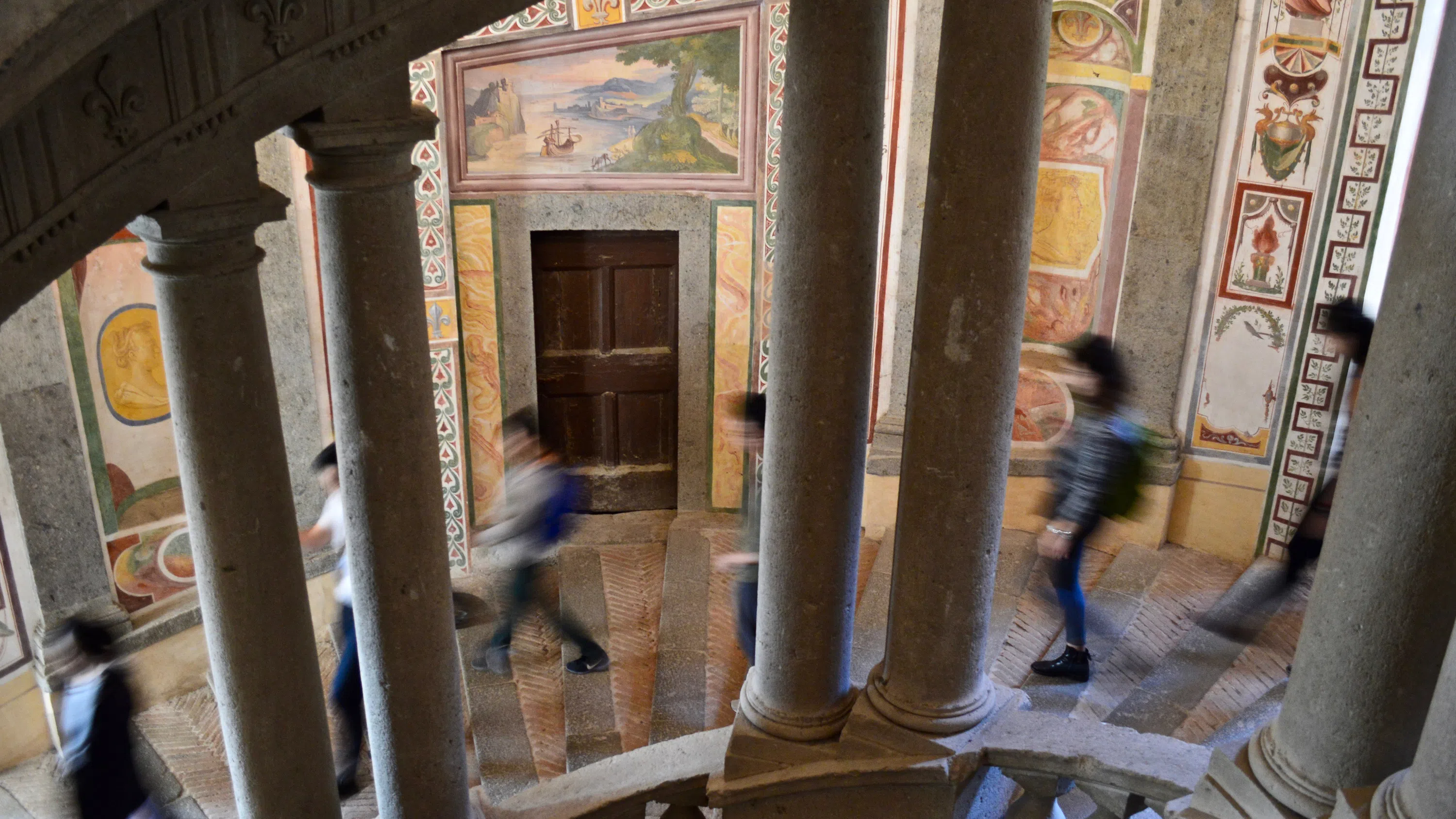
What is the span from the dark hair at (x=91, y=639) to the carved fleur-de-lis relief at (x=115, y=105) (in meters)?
2.94

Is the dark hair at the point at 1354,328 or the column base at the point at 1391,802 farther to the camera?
the dark hair at the point at 1354,328

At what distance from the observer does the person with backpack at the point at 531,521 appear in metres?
5.36

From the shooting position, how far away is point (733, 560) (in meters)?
5.78

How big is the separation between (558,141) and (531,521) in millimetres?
2261

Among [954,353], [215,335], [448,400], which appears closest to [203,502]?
[215,335]

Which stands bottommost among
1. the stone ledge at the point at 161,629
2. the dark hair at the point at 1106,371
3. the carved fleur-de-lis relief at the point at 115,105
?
the stone ledge at the point at 161,629

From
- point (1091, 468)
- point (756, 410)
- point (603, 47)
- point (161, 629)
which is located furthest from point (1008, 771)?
point (603, 47)

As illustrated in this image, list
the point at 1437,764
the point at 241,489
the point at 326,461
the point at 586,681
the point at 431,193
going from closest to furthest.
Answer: the point at 1437,764
the point at 241,489
the point at 326,461
the point at 586,681
the point at 431,193

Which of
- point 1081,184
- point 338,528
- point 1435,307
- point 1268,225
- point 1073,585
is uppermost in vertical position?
point 1081,184

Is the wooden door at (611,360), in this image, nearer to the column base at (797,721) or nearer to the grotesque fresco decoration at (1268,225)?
the grotesque fresco decoration at (1268,225)

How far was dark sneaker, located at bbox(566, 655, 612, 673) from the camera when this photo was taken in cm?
577

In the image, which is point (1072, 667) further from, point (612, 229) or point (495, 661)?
point (612, 229)

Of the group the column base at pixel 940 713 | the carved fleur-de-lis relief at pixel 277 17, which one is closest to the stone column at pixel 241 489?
the carved fleur-de-lis relief at pixel 277 17

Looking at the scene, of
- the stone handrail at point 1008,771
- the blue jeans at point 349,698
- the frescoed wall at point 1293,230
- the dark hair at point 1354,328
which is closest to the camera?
the stone handrail at point 1008,771
